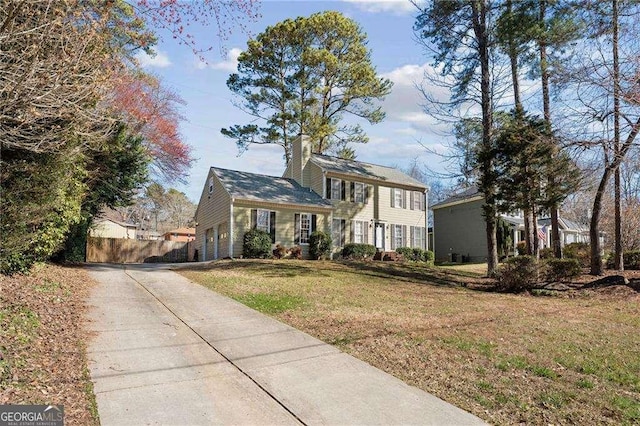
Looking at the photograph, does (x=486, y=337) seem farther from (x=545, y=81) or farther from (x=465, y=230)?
(x=465, y=230)

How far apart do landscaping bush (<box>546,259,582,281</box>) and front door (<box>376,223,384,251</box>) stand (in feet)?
41.3

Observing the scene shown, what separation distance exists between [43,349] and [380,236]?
21.8 m

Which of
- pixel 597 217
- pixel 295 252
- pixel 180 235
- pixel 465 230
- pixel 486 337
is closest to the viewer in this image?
pixel 486 337

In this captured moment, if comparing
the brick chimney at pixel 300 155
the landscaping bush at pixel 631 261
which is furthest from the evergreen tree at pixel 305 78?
the landscaping bush at pixel 631 261

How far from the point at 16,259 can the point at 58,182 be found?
182cm

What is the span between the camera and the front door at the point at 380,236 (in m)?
25.9

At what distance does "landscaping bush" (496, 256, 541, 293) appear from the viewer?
1318 centimetres

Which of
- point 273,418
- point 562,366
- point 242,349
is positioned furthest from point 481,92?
point 273,418

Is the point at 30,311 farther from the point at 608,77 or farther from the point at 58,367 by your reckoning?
the point at 608,77

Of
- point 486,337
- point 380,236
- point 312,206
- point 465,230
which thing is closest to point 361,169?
point 380,236

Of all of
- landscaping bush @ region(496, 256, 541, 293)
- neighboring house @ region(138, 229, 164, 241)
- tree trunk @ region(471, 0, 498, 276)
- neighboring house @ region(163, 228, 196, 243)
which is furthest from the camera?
neighboring house @ region(138, 229, 164, 241)

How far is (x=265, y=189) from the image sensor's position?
22672 millimetres

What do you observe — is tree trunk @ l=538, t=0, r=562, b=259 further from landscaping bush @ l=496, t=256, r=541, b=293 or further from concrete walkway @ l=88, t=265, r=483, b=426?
concrete walkway @ l=88, t=265, r=483, b=426

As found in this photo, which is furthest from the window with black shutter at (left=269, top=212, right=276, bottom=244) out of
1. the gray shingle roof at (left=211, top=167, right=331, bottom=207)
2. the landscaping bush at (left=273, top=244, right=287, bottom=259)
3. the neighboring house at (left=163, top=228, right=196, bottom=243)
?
the neighboring house at (left=163, top=228, right=196, bottom=243)
